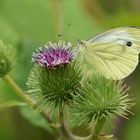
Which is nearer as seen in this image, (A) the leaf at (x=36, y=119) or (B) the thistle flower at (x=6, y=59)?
(B) the thistle flower at (x=6, y=59)

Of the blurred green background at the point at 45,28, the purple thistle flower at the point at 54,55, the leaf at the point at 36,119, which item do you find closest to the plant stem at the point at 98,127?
the purple thistle flower at the point at 54,55

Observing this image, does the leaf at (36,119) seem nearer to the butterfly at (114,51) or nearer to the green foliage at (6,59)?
the green foliage at (6,59)

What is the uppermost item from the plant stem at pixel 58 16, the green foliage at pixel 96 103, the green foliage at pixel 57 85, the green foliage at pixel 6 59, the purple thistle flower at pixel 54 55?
the plant stem at pixel 58 16

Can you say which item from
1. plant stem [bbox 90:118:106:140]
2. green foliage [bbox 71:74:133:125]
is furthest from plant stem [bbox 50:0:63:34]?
plant stem [bbox 90:118:106:140]

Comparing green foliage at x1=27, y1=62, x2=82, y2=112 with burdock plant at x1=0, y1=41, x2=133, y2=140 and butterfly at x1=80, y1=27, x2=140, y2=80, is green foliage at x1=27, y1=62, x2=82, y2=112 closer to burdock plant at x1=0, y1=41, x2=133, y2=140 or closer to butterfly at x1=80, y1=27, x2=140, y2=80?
burdock plant at x1=0, y1=41, x2=133, y2=140

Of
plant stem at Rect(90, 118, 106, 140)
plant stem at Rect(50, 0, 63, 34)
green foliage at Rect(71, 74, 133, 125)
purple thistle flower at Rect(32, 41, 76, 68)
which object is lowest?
plant stem at Rect(90, 118, 106, 140)

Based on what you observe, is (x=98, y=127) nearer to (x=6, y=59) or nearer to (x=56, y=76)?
(x=56, y=76)

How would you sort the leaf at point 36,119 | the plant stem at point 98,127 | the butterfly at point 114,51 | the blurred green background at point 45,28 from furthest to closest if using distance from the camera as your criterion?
the blurred green background at point 45,28, the leaf at point 36,119, the butterfly at point 114,51, the plant stem at point 98,127

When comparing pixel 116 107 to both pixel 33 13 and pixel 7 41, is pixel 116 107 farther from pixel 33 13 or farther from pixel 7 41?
pixel 33 13
